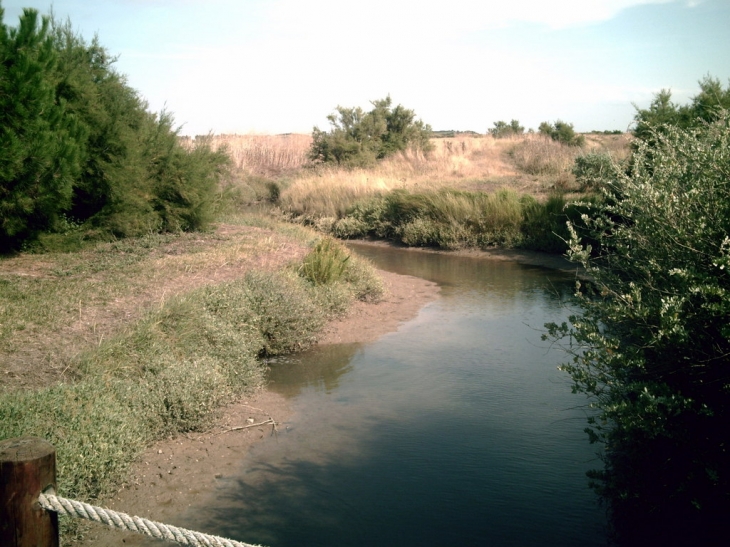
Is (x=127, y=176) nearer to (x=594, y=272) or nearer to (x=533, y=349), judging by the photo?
(x=533, y=349)

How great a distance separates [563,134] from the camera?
36.9 m

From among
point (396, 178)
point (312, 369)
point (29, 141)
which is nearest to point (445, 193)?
point (396, 178)

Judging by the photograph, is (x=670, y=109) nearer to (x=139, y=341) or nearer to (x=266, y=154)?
(x=139, y=341)

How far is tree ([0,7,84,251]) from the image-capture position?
9.77 metres

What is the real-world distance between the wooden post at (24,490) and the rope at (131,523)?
56mm

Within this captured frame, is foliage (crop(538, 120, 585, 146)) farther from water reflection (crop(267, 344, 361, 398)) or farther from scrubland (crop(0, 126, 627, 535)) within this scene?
water reflection (crop(267, 344, 361, 398))

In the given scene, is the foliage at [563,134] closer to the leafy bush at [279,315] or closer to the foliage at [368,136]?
the foliage at [368,136]

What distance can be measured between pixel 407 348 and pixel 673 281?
5700 mm

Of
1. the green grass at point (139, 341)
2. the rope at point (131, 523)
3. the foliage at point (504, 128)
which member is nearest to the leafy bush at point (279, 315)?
the green grass at point (139, 341)

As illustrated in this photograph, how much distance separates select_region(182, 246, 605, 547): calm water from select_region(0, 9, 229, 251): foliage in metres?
5.04

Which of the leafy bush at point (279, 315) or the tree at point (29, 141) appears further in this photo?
the tree at point (29, 141)

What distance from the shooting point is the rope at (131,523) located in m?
2.61

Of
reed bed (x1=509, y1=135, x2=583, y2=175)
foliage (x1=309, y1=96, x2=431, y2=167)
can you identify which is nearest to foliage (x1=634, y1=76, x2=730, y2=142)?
reed bed (x1=509, y1=135, x2=583, y2=175)

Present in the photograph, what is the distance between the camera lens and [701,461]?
3805 millimetres
